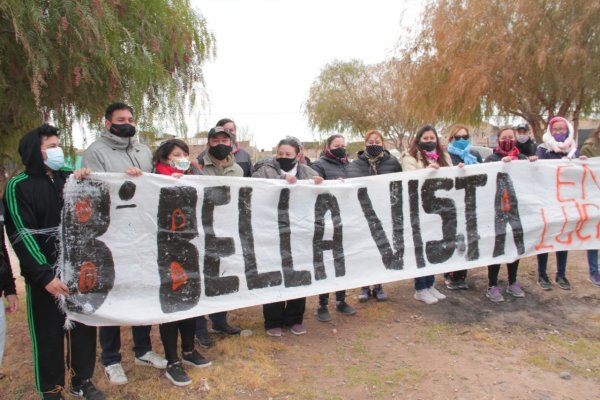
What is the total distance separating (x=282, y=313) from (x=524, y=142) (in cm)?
371

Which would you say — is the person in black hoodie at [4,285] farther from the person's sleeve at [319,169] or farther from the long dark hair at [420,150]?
the long dark hair at [420,150]

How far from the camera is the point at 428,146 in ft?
14.8

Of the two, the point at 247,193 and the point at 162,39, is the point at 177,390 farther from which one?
the point at 162,39

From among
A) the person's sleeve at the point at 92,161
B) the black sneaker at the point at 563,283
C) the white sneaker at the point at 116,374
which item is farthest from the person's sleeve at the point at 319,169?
the black sneaker at the point at 563,283

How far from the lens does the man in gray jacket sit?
10.4 ft

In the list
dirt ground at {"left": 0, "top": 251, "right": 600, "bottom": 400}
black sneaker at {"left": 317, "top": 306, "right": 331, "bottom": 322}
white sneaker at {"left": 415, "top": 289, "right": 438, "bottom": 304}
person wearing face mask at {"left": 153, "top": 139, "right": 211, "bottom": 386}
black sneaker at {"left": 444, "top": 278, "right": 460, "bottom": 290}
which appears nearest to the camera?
dirt ground at {"left": 0, "top": 251, "right": 600, "bottom": 400}

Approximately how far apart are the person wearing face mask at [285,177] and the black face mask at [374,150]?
73 centimetres

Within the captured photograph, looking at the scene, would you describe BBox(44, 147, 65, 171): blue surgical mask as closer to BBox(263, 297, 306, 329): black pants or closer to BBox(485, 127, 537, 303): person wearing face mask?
BBox(263, 297, 306, 329): black pants

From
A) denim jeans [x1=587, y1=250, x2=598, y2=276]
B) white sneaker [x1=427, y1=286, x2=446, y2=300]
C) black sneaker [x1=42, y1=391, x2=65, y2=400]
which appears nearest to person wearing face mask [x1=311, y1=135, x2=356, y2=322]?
white sneaker [x1=427, y1=286, x2=446, y2=300]

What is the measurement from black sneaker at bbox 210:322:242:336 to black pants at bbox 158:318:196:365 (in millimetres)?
686

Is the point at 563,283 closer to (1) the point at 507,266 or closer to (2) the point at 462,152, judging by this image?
(1) the point at 507,266

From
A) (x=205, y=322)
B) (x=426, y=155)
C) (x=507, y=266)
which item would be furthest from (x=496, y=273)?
(x=205, y=322)

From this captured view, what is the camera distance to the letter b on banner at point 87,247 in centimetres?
289

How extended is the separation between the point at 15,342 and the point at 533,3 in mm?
10534
